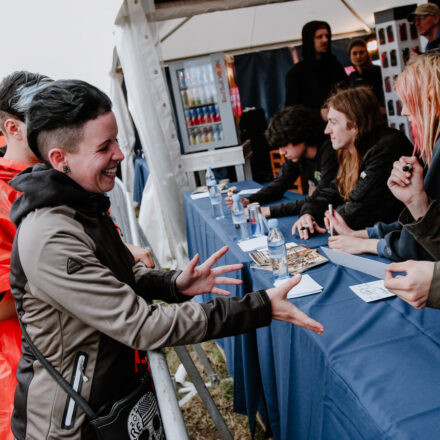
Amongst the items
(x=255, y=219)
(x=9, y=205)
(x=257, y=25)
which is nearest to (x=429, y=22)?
(x=255, y=219)

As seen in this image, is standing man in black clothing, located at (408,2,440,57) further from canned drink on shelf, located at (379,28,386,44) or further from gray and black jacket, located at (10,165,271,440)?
gray and black jacket, located at (10,165,271,440)

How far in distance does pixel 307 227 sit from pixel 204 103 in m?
3.63

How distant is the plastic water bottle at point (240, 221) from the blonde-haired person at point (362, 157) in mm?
297

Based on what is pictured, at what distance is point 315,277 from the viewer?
1.65 m

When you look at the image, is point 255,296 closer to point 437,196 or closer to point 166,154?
point 437,196

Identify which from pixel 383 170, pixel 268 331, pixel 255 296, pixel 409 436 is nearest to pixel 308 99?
pixel 383 170

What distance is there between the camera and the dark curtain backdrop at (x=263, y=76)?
8742mm

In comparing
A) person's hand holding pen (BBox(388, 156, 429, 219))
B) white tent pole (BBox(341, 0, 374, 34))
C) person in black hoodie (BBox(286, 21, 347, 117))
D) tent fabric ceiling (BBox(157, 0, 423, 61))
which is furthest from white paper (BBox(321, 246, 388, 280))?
white tent pole (BBox(341, 0, 374, 34))

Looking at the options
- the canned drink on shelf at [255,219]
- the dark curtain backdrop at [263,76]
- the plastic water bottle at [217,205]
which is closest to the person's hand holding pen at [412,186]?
the canned drink on shelf at [255,219]

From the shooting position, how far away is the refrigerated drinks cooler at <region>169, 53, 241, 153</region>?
5.21m

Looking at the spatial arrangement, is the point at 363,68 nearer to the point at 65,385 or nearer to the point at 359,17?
the point at 359,17

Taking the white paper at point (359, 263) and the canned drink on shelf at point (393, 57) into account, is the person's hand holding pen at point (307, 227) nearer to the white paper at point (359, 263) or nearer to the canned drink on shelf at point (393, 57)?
the white paper at point (359, 263)

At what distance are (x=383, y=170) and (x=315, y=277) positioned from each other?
91 centimetres

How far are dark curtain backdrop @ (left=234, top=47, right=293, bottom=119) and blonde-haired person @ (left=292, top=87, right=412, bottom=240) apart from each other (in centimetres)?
661
